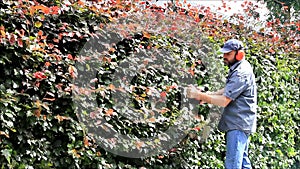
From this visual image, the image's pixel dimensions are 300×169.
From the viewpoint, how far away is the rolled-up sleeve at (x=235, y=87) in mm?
3791

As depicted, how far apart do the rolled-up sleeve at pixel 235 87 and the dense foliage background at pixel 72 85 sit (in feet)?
1.90

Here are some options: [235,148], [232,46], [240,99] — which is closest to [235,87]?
[240,99]

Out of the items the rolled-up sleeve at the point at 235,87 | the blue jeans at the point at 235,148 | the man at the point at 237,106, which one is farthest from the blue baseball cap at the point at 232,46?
the blue jeans at the point at 235,148

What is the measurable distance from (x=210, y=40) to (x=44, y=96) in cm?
250

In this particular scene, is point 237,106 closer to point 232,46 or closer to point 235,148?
point 235,148

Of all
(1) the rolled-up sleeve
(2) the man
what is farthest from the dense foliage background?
(1) the rolled-up sleeve

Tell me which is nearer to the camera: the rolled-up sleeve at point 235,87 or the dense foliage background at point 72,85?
the dense foliage background at point 72,85

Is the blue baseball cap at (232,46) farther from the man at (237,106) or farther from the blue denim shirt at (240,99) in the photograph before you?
the blue denim shirt at (240,99)

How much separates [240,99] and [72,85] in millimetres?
1629

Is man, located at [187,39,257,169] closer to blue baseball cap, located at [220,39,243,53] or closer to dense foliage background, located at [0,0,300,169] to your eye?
blue baseball cap, located at [220,39,243,53]

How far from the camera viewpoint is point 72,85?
3174 mm

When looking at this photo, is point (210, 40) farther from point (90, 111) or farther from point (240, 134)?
point (90, 111)

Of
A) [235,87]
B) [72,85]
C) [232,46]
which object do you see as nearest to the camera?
[72,85]

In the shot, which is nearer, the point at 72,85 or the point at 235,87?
the point at 72,85
